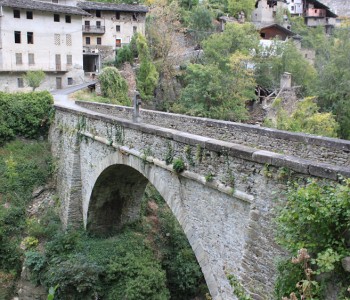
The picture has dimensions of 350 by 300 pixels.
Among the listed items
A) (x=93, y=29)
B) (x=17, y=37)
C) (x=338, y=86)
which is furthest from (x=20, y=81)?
(x=338, y=86)

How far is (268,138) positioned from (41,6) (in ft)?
92.4

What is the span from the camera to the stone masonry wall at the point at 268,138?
9.18 m

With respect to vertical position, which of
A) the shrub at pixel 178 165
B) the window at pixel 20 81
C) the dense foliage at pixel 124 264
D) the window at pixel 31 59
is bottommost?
the dense foliage at pixel 124 264

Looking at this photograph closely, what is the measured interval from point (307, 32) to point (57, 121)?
3984cm

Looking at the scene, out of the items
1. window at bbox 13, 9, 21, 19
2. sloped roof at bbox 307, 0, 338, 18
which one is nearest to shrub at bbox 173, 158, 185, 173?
window at bbox 13, 9, 21, 19

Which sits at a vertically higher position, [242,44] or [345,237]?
[242,44]

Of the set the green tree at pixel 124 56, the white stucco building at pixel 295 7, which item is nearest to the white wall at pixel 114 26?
the green tree at pixel 124 56

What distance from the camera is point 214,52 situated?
105 feet

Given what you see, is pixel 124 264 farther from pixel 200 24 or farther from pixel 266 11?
pixel 266 11

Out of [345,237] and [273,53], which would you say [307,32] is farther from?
[345,237]

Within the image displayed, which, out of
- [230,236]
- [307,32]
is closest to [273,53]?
[307,32]

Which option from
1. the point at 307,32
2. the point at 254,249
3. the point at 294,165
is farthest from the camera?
the point at 307,32

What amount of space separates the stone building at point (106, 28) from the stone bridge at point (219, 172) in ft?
88.1

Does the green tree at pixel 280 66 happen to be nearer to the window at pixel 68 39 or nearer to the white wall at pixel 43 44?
the white wall at pixel 43 44
